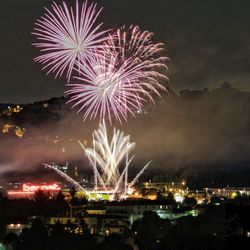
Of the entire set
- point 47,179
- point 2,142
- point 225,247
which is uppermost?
point 2,142

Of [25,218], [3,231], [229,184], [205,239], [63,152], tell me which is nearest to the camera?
[205,239]

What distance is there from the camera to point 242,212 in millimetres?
26094

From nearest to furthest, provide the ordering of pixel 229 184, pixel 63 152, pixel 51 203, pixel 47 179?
pixel 51 203 < pixel 47 179 < pixel 63 152 < pixel 229 184

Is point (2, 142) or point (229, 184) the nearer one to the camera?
point (2, 142)

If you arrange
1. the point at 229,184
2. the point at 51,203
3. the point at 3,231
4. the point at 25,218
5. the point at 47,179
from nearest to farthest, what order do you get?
the point at 3,231, the point at 25,218, the point at 51,203, the point at 47,179, the point at 229,184

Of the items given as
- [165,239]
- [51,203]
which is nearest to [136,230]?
[165,239]

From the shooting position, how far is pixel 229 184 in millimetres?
65750

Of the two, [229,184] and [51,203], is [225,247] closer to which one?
[51,203]

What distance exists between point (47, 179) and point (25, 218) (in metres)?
25.8

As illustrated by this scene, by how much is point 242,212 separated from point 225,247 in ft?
19.2

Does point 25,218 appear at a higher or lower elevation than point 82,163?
lower

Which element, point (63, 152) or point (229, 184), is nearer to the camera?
point (63, 152)

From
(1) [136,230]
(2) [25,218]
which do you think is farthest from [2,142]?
(1) [136,230]

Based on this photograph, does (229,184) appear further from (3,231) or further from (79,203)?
(3,231)
